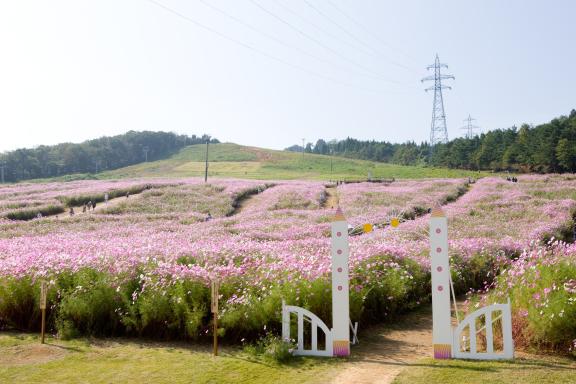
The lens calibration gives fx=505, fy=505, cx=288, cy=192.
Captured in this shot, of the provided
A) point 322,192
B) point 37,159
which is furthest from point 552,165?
point 37,159

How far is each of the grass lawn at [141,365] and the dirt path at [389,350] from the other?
0.41 metres

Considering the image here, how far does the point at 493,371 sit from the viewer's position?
289 inches

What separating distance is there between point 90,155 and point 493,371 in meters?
138

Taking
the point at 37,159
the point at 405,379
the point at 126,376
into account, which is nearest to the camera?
the point at 405,379

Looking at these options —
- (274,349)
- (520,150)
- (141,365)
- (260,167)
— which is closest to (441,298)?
(274,349)

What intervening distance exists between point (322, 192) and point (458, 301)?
31.6 meters

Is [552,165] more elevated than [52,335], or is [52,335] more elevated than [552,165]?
[552,165]

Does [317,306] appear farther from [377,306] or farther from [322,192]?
[322,192]

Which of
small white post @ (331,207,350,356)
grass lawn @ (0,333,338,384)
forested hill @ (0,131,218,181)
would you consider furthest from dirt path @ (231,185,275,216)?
forested hill @ (0,131,218,181)

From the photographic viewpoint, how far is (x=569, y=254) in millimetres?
10469

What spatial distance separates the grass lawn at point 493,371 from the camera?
6.95m

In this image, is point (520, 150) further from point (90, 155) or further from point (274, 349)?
point (90, 155)

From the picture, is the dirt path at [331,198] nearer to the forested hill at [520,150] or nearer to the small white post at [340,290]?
the small white post at [340,290]

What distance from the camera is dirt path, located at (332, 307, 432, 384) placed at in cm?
748
